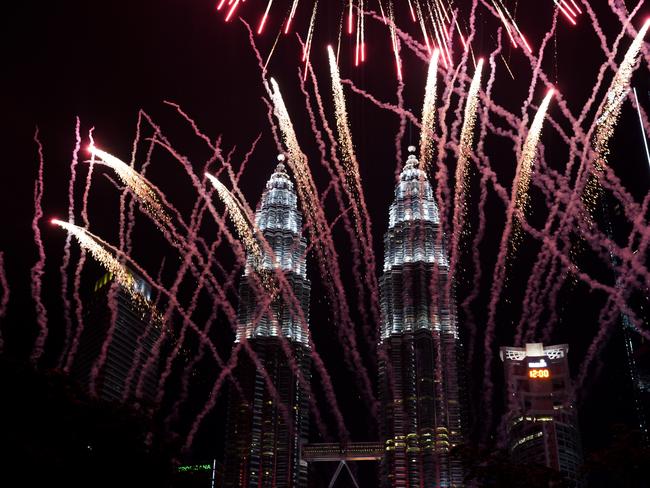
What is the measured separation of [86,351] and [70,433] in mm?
148644

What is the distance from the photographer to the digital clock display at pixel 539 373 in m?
144

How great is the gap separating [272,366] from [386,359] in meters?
20.1

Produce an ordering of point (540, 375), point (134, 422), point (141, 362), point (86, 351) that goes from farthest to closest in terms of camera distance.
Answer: point (86, 351), point (141, 362), point (540, 375), point (134, 422)

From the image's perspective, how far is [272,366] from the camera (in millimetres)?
139000

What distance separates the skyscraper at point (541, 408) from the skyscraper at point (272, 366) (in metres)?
36.5

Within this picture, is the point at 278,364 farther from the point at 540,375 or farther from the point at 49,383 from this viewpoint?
the point at 49,383

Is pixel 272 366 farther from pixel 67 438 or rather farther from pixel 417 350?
pixel 67 438

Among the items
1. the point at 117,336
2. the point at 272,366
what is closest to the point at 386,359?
the point at 272,366

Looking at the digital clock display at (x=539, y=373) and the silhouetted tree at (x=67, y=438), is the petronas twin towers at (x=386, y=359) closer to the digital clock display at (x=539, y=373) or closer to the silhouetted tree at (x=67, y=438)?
the digital clock display at (x=539, y=373)

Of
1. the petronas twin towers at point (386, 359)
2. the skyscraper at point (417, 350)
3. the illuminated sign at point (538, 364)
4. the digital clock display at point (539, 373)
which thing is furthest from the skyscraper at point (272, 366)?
the illuminated sign at point (538, 364)

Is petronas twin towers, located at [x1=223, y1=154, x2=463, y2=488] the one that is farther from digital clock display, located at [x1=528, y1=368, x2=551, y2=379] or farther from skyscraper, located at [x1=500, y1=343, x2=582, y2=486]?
digital clock display, located at [x1=528, y1=368, x2=551, y2=379]

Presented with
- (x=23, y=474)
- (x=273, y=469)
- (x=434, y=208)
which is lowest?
(x=23, y=474)

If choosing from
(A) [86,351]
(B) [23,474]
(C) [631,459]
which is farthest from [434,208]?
(B) [23,474]

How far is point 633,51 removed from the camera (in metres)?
46.6
